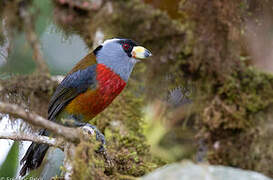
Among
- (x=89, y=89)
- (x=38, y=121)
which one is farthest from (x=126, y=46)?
(x=38, y=121)

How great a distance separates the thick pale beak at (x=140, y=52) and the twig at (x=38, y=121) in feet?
4.53

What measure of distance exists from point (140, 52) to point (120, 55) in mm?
166

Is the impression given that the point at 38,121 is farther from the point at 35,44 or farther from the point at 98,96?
the point at 35,44

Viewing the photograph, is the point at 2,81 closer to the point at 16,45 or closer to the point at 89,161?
the point at 16,45

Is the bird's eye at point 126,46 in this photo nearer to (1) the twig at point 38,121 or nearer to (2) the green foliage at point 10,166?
(2) the green foliage at point 10,166

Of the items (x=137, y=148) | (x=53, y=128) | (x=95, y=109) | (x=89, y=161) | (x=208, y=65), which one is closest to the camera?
(x=53, y=128)

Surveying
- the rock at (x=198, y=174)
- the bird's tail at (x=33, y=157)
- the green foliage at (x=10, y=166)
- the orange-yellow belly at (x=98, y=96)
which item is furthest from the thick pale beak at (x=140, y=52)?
the rock at (x=198, y=174)

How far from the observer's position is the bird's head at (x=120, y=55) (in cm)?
305

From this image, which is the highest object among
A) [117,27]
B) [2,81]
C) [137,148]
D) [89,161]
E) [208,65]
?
[117,27]

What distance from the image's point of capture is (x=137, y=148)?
3125 mm

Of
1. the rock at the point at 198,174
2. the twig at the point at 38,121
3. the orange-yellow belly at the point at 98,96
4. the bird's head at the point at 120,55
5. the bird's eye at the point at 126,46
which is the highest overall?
the bird's eye at the point at 126,46

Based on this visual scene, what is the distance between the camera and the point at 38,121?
1.66 m

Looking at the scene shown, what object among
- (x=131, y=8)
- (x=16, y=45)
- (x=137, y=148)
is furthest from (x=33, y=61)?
(x=137, y=148)

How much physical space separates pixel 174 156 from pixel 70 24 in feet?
5.59
